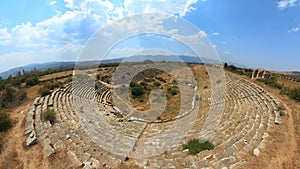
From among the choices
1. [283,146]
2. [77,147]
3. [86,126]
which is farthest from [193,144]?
[86,126]

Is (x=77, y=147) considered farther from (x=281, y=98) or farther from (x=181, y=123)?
(x=281, y=98)

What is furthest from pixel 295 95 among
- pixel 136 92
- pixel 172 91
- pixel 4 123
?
pixel 4 123

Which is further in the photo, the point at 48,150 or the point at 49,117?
the point at 49,117

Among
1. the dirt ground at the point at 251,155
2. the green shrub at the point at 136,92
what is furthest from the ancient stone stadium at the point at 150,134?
the green shrub at the point at 136,92

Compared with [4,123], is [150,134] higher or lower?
lower

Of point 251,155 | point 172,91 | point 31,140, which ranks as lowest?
point 31,140

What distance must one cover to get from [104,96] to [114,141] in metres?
15.2

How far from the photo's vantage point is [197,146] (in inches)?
452

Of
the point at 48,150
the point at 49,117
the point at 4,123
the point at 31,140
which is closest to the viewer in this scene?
the point at 48,150

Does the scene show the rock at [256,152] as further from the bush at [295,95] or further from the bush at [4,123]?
the bush at [4,123]

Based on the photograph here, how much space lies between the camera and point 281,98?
1877 cm

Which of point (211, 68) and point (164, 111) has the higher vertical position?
point (211, 68)

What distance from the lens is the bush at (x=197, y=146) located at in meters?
11.1

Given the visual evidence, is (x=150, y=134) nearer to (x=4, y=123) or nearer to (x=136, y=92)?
(x=4, y=123)
